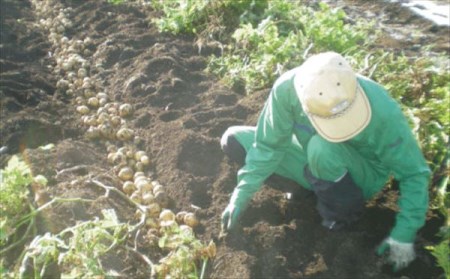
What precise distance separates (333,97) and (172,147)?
1.55 metres

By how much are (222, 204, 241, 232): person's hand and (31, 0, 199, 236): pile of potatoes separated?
184 mm

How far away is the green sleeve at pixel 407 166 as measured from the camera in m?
2.35

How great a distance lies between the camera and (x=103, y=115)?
12.9 ft

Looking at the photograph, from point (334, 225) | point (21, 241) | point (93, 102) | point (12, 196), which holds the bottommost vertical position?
point (334, 225)


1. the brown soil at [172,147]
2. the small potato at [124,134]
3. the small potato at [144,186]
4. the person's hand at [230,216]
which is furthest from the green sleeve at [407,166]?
the small potato at [124,134]

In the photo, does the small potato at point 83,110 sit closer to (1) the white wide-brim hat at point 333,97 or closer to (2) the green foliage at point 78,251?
(2) the green foliage at point 78,251

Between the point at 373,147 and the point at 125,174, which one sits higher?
the point at 373,147

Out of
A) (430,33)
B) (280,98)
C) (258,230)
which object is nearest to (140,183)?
(258,230)

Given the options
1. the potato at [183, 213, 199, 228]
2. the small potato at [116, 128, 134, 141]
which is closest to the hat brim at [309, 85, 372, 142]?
the potato at [183, 213, 199, 228]

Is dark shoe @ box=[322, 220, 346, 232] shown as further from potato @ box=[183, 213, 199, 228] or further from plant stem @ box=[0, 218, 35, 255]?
plant stem @ box=[0, 218, 35, 255]

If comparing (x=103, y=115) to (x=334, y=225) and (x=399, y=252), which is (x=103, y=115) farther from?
(x=399, y=252)

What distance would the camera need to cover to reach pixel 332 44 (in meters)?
4.15

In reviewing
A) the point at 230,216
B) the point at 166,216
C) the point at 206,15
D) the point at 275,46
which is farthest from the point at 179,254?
the point at 206,15

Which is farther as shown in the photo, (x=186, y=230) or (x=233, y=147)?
(x=233, y=147)
